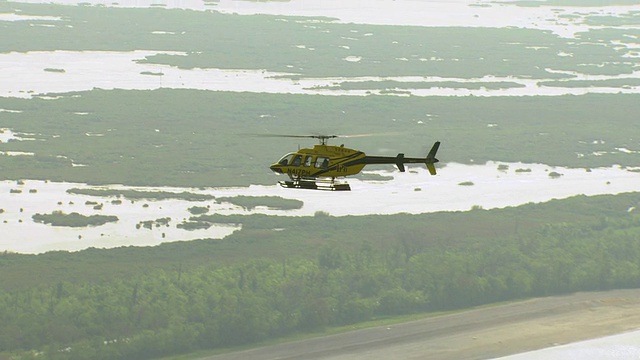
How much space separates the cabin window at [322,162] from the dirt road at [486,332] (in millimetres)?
53625

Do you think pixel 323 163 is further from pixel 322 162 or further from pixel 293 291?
pixel 293 291

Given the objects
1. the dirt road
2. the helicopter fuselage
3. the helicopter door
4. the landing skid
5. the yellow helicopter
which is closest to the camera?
the landing skid

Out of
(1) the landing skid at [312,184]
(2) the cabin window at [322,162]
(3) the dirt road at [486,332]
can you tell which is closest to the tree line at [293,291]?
(3) the dirt road at [486,332]

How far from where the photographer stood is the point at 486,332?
A: 171m

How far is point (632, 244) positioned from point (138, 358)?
70828 mm

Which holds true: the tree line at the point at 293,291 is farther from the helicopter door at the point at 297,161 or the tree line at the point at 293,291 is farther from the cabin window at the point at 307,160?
the cabin window at the point at 307,160

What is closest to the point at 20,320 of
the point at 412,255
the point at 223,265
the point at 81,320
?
the point at 81,320

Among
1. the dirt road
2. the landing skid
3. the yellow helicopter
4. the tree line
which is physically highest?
the yellow helicopter

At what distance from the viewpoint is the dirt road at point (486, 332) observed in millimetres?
161250

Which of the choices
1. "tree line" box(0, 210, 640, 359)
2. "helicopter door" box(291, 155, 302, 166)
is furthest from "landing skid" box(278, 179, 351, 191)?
"tree line" box(0, 210, 640, 359)

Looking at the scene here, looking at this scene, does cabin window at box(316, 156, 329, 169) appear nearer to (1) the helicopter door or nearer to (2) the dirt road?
(1) the helicopter door

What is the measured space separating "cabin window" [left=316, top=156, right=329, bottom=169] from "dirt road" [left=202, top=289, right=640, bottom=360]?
2111 inches

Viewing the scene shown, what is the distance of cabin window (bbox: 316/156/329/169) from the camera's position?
338 feet

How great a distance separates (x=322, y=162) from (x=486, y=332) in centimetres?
7199
